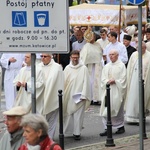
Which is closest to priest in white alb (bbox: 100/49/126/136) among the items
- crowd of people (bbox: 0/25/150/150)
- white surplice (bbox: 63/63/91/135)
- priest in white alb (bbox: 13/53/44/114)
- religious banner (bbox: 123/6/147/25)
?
crowd of people (bbox: 0/25/150/150)

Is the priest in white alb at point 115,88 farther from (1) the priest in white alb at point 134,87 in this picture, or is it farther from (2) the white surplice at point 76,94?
(1) the priest in white alb at point 134,87

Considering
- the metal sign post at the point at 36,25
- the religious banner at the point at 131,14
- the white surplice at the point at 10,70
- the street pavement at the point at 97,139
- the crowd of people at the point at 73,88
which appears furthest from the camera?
the religious banner at the point at 131,14

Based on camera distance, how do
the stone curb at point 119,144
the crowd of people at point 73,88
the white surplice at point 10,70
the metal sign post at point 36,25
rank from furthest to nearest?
the white surplice at point 10,70
the crowd of people at point 73,88
the stone curb at point 119,144
the metal sign post at point 36,25

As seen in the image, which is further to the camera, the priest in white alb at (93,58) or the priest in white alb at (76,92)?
the priest in white alb at (93,58)

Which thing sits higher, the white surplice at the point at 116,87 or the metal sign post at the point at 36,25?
the metal sign post at the point at 36,25

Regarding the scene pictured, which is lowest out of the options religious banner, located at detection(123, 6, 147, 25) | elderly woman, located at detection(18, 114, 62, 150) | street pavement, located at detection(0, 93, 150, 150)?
street pavement, located at detection(0, 93, 150, 150)

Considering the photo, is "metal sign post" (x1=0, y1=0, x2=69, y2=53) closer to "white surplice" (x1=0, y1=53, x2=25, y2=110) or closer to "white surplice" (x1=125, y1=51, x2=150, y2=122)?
"white surplice" (x1=125, y1=51, x2=150, y2=122)

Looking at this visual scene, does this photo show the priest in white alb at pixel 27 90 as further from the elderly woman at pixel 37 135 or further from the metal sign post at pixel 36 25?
the elderly woman at pixel 37 135

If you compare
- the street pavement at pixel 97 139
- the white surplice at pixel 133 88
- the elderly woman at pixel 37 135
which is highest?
the elderly woman at pixel 37 135

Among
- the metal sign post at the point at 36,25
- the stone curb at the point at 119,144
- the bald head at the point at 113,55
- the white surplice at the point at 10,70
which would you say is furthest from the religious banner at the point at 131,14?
the metal sign post at the point at 36,25

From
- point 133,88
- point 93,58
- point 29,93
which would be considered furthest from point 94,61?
point 29,93

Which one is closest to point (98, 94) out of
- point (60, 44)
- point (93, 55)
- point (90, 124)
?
point (93, 55)

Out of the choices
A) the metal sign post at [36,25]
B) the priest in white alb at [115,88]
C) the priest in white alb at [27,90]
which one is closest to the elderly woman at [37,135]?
the metal sign post at [36,25]

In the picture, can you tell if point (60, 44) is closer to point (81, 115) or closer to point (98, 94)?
point (81, 115)
